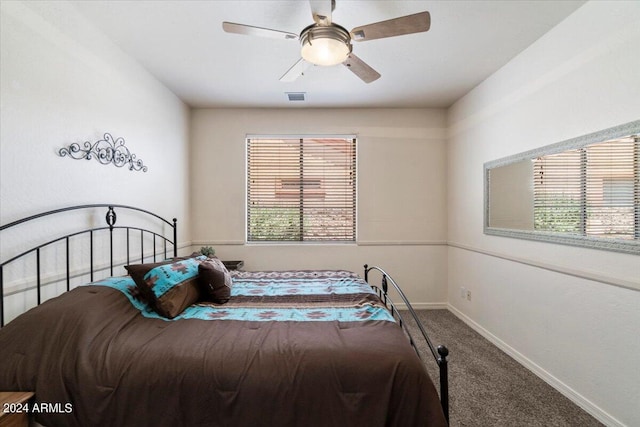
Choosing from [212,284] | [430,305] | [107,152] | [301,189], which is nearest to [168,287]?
[212,284]

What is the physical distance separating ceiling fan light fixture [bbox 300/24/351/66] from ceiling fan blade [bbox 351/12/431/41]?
8 cm

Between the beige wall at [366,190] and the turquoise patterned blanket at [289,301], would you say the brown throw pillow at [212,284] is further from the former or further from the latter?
the beige wall at [366,190]

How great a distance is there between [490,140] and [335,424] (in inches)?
115

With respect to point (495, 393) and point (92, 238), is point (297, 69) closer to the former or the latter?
point (92, 238)

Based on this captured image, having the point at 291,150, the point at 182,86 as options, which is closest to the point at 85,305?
the point at 182,86

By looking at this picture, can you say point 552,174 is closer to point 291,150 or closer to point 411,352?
point 411,352

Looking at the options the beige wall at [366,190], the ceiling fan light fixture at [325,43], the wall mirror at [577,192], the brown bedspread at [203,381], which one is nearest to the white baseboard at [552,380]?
the beige wall at [366,190]

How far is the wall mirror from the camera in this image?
161 cm

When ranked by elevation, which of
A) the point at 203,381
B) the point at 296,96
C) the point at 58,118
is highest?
the point at 296,96

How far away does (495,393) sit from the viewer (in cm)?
195

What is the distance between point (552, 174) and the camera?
2121mm

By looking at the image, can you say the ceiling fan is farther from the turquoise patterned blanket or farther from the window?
the window

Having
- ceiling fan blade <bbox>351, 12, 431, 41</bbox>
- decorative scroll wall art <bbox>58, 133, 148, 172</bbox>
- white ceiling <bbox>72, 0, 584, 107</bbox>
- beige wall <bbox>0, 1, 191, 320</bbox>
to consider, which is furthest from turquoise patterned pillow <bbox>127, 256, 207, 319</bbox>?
ceiling fan blade <bbox>351, 12, 431, 41</bbox>

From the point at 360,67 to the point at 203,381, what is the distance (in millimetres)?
2118
